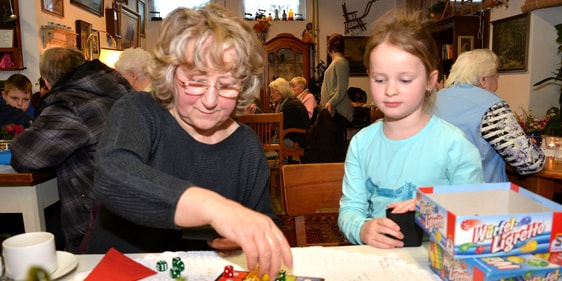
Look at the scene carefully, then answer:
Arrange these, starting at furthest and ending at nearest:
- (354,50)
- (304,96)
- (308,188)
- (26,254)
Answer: (354,50)
(304,96)
(308,188)
(26,254)

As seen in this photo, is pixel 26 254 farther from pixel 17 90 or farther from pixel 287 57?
pixel 287 57

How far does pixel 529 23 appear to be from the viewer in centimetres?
468

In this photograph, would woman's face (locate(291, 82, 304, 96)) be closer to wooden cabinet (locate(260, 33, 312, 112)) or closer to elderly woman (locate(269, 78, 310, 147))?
elderly woman (locate(269, 78, 310, 147))

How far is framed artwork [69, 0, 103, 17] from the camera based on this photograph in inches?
204

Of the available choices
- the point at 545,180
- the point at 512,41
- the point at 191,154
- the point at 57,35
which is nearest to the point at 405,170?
the point at 191,154

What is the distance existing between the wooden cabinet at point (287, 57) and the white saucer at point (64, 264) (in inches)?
299

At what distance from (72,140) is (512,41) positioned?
4874 mm

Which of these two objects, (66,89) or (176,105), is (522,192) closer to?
(176,105)

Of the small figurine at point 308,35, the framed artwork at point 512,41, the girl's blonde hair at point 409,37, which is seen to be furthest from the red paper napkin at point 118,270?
the small figurine at point 308,35

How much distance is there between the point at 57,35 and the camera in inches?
177

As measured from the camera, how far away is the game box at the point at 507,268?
78 cm

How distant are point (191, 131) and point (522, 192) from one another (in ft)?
2.91

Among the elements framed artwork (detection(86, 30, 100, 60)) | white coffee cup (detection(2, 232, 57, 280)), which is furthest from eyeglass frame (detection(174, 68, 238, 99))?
framed artwork (detection(86, 30, 100, 60))

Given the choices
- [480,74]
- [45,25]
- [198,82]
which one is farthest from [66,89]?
[45,25]
